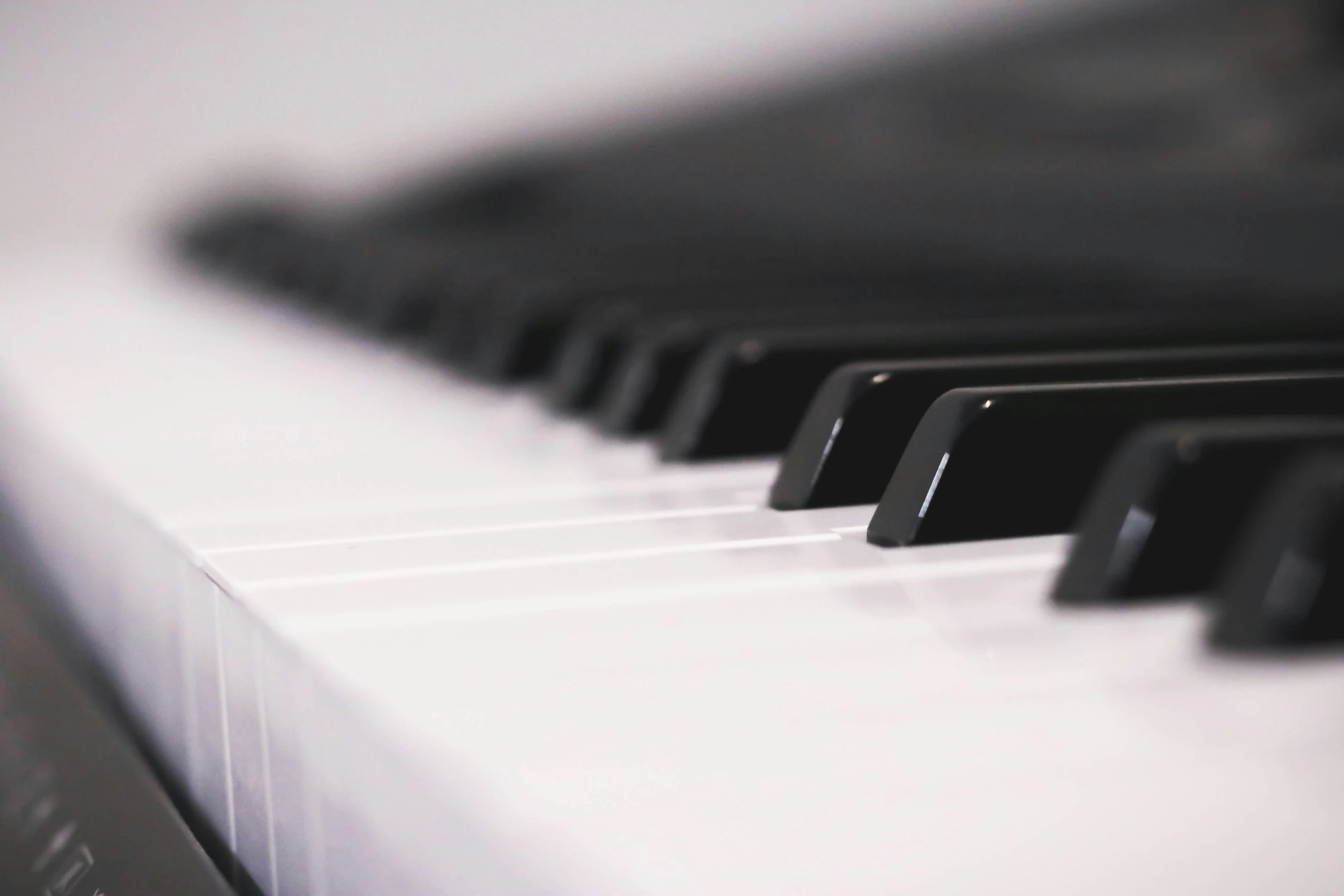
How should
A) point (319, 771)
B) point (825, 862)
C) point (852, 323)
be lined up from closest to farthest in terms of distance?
point (825, 862) < point (319, 771) < point (852, 323)

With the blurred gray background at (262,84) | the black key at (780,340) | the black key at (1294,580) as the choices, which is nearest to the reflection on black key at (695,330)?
the black key at (780,340)

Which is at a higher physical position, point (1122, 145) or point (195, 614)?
point (1122, 145)

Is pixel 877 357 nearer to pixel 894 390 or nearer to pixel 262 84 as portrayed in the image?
pixel 894 390

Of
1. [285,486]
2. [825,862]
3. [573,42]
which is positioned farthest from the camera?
[573,42]

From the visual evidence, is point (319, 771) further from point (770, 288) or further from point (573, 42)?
point (573, 42)

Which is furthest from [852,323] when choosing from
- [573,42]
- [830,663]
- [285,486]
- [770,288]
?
[573,42]

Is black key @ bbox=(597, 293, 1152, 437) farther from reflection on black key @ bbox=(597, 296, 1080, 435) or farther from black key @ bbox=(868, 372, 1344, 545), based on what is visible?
black key @ bbox=(868, 372, 1344, 545)

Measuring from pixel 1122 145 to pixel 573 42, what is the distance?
78.3 inches

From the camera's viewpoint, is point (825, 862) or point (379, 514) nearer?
point (825, 862)

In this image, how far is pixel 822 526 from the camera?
0.48 meters

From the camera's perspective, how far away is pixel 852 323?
74cm

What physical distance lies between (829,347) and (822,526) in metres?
0.18

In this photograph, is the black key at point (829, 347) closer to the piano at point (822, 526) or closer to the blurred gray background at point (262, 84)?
the piano at point (822, 526)

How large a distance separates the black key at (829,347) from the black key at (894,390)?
6cm
